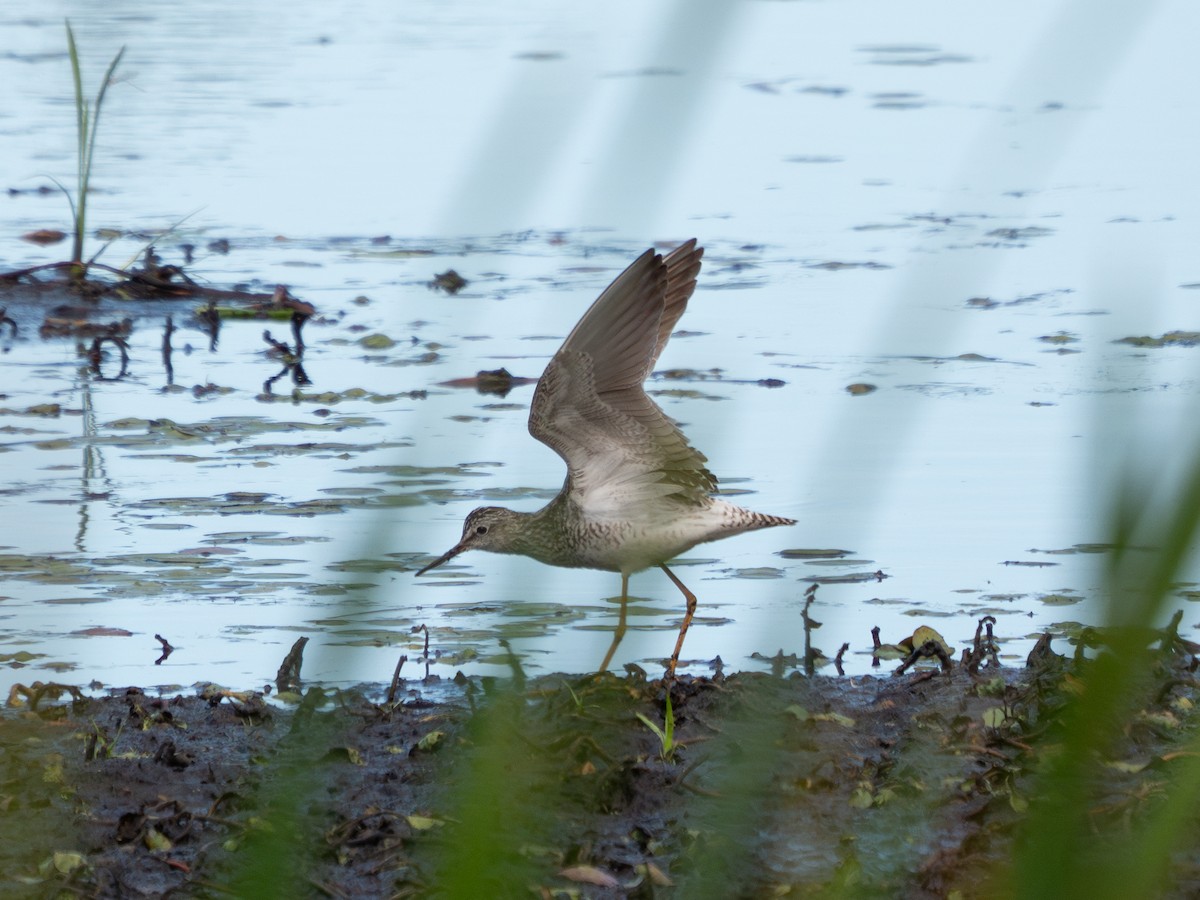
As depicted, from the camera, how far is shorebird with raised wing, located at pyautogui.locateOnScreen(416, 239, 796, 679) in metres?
5.31

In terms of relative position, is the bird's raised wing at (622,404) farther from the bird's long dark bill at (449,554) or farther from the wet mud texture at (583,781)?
the wet mud texture at (583,781)

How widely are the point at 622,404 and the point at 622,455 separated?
21 centimetres

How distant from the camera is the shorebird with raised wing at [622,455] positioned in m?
5.31

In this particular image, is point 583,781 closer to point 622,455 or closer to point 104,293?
point 622,455

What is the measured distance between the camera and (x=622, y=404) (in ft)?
18.1

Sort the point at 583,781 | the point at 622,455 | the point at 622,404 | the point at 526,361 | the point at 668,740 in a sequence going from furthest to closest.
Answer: the point at 526,361 < the point at 622,455 < the point at 622,404 < the point at 668,740 < the point at 583,781

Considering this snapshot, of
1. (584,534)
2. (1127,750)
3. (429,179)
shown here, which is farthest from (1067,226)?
(1127,750)

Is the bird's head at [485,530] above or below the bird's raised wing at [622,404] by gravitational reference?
below

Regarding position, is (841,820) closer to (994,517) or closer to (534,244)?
(994,517)

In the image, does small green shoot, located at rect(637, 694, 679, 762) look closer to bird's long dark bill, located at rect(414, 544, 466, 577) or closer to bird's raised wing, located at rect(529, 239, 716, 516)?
bird's raised wing, located at rect(529, 239, 716, 516)

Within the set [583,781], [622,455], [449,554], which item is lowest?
[449,554]

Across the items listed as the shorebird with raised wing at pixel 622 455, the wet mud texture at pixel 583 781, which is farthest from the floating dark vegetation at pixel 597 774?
the shorebird with raised wing at pixel 622 455

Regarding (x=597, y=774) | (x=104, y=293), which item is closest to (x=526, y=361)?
(x=104, y=293)

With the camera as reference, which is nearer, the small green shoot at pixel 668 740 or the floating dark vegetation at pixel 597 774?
the floating dark vegetation at pixel 597 774
